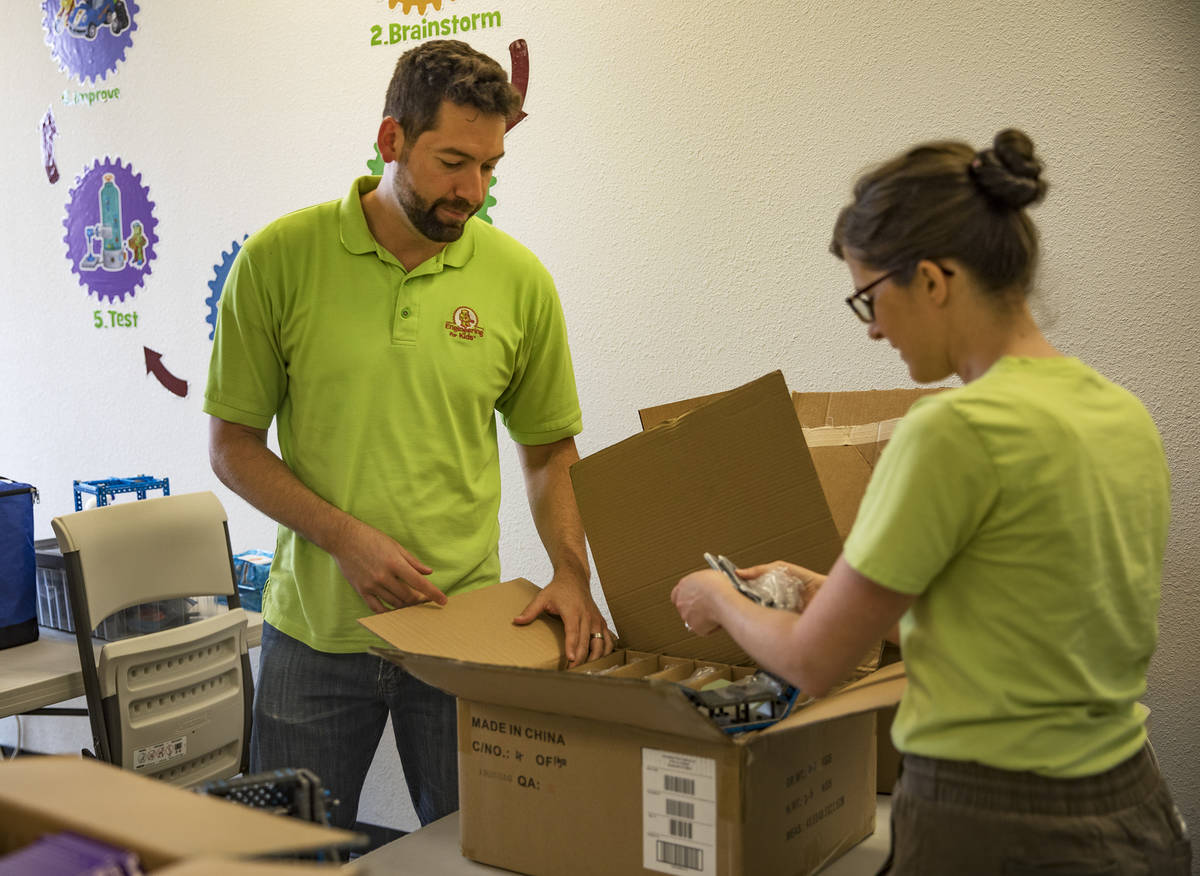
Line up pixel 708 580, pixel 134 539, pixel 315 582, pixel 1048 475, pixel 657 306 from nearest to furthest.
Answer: pixel 1048 475, pixel 708 580, pixel 315 582, pixel 134 539, pixel 657 306

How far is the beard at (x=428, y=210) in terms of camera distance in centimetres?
159

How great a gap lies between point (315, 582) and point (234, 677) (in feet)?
2.72

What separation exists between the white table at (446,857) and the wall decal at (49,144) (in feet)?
9.98

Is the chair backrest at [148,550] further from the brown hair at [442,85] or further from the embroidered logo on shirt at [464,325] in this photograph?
the brown hair at [442,85]

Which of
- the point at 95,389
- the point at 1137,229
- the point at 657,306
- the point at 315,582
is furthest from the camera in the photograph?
the point at 95,389

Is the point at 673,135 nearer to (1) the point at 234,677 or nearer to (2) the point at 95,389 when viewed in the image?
(1) the point at 234,677

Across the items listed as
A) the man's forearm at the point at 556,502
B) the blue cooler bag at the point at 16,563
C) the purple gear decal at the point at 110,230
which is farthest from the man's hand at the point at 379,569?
the purple gear decal at the point at 110,230

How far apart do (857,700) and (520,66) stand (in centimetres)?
190

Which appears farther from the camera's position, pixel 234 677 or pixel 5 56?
pixel 5 56

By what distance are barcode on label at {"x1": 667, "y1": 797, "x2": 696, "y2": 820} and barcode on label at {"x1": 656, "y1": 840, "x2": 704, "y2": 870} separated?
0.10 feet

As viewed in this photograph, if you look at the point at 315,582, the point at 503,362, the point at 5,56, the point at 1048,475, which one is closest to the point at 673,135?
the point at 503,362

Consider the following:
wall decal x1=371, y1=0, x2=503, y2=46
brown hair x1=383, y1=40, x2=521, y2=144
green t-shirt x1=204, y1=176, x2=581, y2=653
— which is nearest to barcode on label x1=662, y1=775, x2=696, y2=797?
green t-shirt x1=204, y1=176, x2=581, y2=653

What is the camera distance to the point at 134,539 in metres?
2.22

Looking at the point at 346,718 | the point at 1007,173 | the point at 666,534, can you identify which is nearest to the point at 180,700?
the point at 346,718
